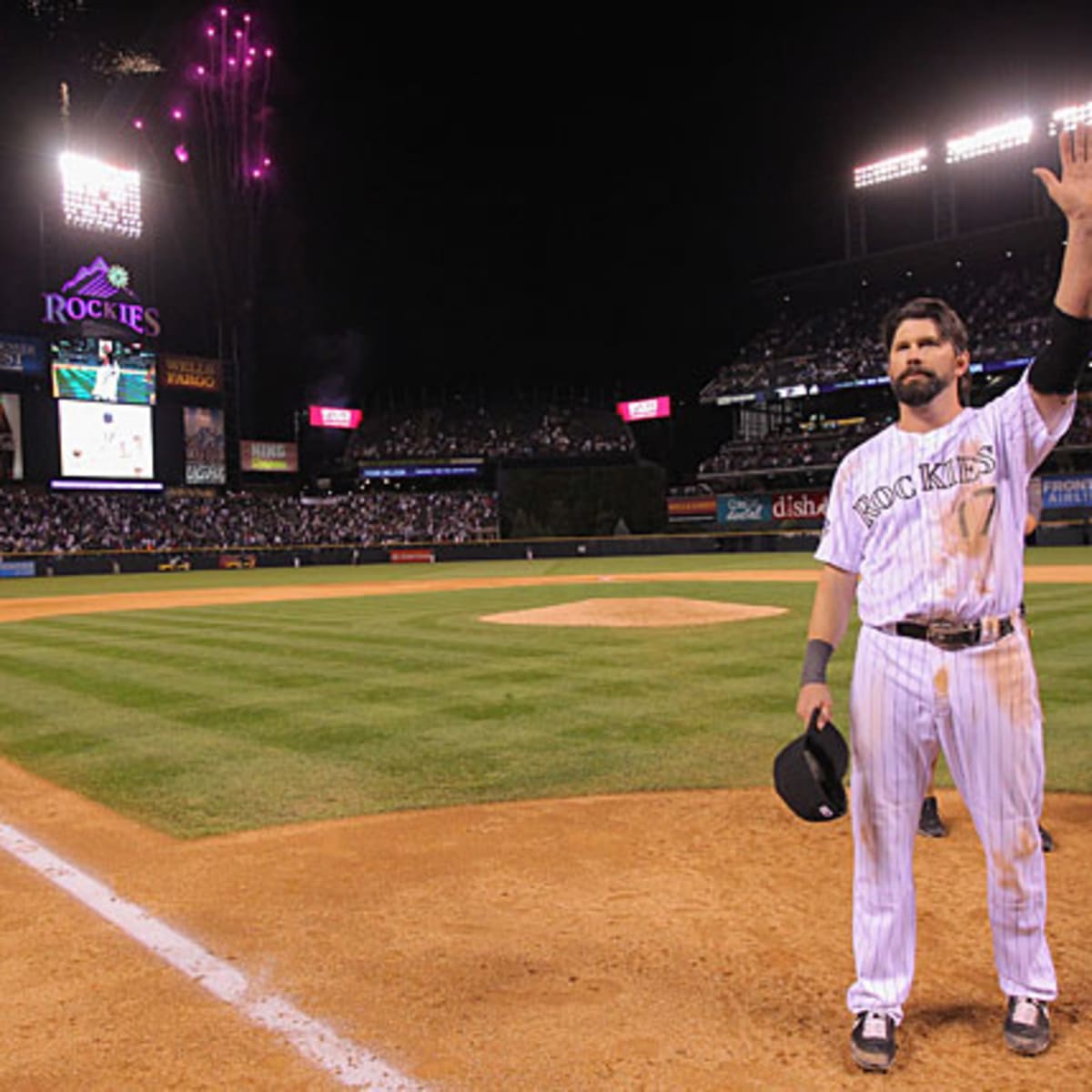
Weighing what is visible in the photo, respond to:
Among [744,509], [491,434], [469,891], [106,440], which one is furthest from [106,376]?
[469,891]

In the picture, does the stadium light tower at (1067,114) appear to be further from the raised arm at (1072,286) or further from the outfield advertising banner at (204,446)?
the raised arm at (1072,286)

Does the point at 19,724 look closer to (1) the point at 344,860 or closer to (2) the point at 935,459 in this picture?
(1) the point at 344,860

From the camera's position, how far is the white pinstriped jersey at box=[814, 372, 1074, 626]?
2594 millimetres

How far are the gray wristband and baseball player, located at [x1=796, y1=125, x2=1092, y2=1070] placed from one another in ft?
0.37

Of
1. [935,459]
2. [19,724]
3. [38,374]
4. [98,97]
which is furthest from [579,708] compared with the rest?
[98,97]

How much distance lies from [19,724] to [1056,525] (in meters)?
36.3

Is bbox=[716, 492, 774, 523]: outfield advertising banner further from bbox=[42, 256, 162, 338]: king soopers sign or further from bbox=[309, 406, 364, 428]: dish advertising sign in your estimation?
bbox=[42, 256, 162, 338]: king soopers sign

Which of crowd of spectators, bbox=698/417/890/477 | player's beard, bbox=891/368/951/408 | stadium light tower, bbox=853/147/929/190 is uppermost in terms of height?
stadium light tower, bbox=853/147/929/190

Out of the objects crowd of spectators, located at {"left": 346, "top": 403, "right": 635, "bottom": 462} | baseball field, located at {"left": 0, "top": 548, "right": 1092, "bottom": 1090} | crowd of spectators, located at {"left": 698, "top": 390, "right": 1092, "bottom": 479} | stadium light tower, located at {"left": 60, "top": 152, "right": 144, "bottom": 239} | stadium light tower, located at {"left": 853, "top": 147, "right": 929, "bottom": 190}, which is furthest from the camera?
crowd of spectators, located at {"left": 346, "top": 403, "right": 635, "bottom": 462}

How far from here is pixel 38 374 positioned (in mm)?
44500

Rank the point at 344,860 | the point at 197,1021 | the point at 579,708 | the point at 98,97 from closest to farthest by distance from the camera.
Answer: the point at 197,1021 < the point at 344,860 < the point at 579,708 < the point at 98,97

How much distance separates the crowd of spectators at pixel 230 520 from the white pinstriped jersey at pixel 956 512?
42393mm

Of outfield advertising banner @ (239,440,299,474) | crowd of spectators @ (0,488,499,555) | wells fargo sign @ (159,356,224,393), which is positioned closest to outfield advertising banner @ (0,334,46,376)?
crowd of spectators @ (0,488,499,555)

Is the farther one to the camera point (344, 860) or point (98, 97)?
point (98, 97)
